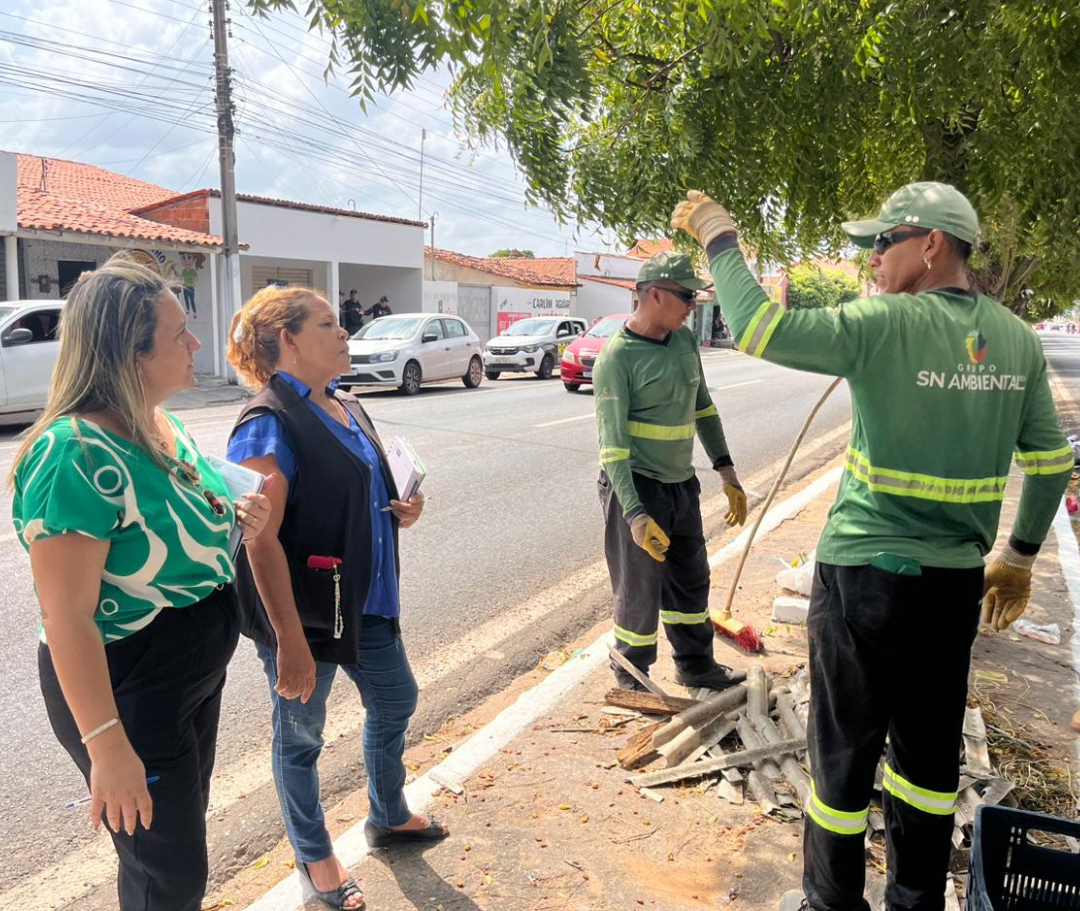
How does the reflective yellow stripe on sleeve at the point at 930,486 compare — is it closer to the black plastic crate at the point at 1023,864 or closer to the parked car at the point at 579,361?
the black plastic crate at the point at 1023,864

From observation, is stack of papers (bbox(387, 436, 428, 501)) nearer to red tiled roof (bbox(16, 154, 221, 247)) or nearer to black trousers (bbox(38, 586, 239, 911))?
black trousers (bbox(38, 586, 239, 911))

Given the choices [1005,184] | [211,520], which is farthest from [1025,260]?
[211,520]

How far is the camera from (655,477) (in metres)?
4.01

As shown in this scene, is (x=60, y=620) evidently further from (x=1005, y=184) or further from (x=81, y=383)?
(x=1005, y=184)

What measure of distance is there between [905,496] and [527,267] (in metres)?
48.2

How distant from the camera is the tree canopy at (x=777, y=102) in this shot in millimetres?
2971

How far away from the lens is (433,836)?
9.89 feet

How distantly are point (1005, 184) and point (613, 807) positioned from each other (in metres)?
2.98

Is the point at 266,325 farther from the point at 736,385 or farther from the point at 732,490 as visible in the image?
the point at 736,385

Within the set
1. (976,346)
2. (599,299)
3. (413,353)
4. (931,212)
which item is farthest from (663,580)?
(599,299)

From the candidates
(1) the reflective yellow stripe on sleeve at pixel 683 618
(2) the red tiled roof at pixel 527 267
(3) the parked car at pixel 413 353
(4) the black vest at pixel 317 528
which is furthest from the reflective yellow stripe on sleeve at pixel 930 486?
(2) the red tiled roof at pixel 527 267

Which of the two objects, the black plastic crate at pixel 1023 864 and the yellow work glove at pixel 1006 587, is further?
the yellow work glove at pixel 1006 587

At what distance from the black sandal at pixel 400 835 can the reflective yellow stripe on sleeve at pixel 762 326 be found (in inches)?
76.4

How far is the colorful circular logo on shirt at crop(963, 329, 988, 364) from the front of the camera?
2229mm
